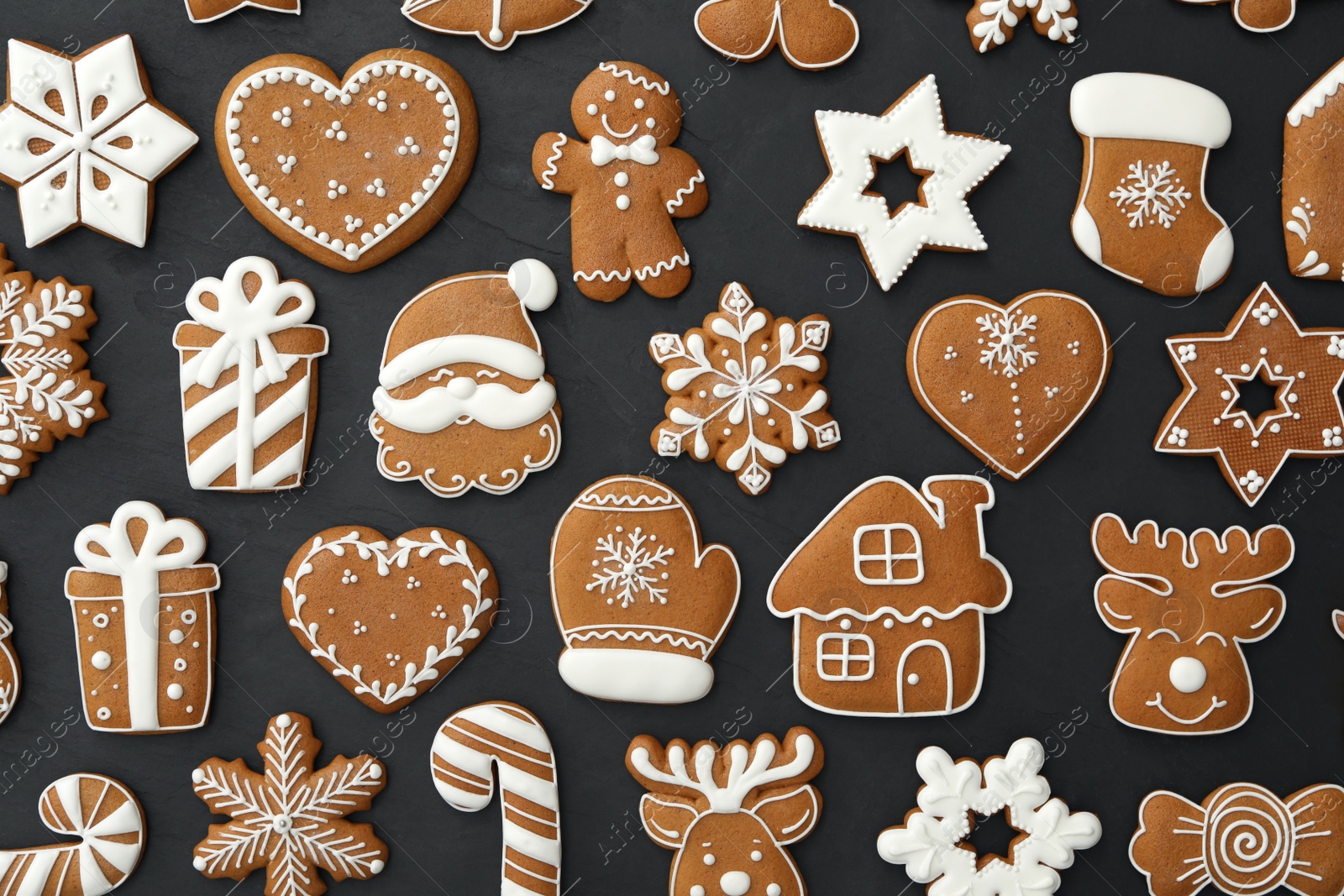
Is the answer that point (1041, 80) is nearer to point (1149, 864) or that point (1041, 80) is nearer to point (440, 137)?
point (440, 137)

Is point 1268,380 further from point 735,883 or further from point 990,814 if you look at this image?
point 735,883

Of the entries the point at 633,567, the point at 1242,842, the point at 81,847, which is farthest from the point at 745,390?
the point at 81,847

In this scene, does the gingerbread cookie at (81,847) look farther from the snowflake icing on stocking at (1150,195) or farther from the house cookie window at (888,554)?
the snowflake icing on stocking at (1150,195)

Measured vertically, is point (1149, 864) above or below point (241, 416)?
below

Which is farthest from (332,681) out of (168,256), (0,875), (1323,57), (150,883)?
(1323,57)

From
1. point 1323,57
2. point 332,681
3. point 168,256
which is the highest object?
point 1323,57

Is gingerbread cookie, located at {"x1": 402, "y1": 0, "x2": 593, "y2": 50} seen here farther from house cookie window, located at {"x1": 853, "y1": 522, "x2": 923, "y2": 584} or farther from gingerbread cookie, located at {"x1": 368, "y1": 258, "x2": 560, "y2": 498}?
house cookie window, located at {"x1": 853, "y1": 522, "x2": 923, "y2": 584}
